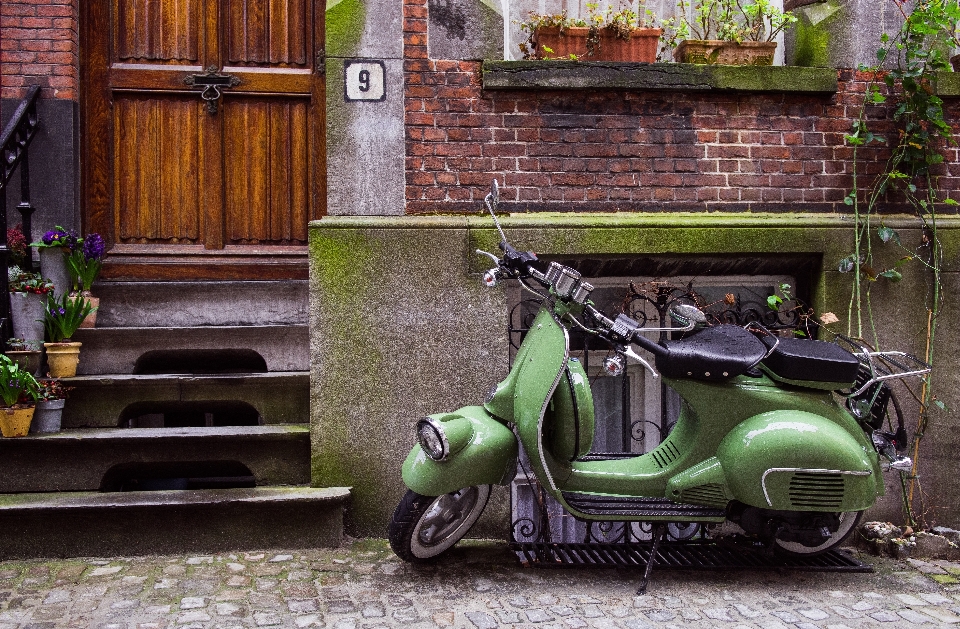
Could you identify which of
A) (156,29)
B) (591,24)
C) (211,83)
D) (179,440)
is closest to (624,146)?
(591,24)

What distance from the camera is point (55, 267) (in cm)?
466

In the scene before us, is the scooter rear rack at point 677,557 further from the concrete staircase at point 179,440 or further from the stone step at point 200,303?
the stone step at point 200,303

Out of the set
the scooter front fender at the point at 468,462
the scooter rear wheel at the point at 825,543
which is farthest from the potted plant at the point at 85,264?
the scooter rear wheel at the point at 825,543

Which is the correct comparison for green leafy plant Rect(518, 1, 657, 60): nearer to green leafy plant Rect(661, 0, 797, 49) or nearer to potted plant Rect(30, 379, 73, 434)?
green leafy plant Rect(661, 0, 797, 49)

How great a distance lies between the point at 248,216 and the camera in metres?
5.21

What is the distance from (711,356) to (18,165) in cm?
390

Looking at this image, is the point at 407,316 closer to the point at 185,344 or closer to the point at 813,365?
the point at 185,344

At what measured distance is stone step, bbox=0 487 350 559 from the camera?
388 cm

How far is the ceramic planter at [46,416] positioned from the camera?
422cm

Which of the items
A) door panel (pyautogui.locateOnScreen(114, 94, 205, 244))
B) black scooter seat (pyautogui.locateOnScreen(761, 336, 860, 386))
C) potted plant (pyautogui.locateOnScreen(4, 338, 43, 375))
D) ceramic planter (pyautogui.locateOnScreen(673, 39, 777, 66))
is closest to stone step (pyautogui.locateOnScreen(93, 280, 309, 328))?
door panel (pyautogui.locateOnScreen(114, 94, 205, 244))

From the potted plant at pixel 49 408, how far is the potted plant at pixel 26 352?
0.59 ft

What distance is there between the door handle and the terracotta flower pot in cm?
204

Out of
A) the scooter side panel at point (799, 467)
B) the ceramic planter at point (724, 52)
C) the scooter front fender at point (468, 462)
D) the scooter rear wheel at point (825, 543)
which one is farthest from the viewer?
the ceramic planter at point (724, 52)

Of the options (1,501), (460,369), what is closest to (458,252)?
(460,369)
